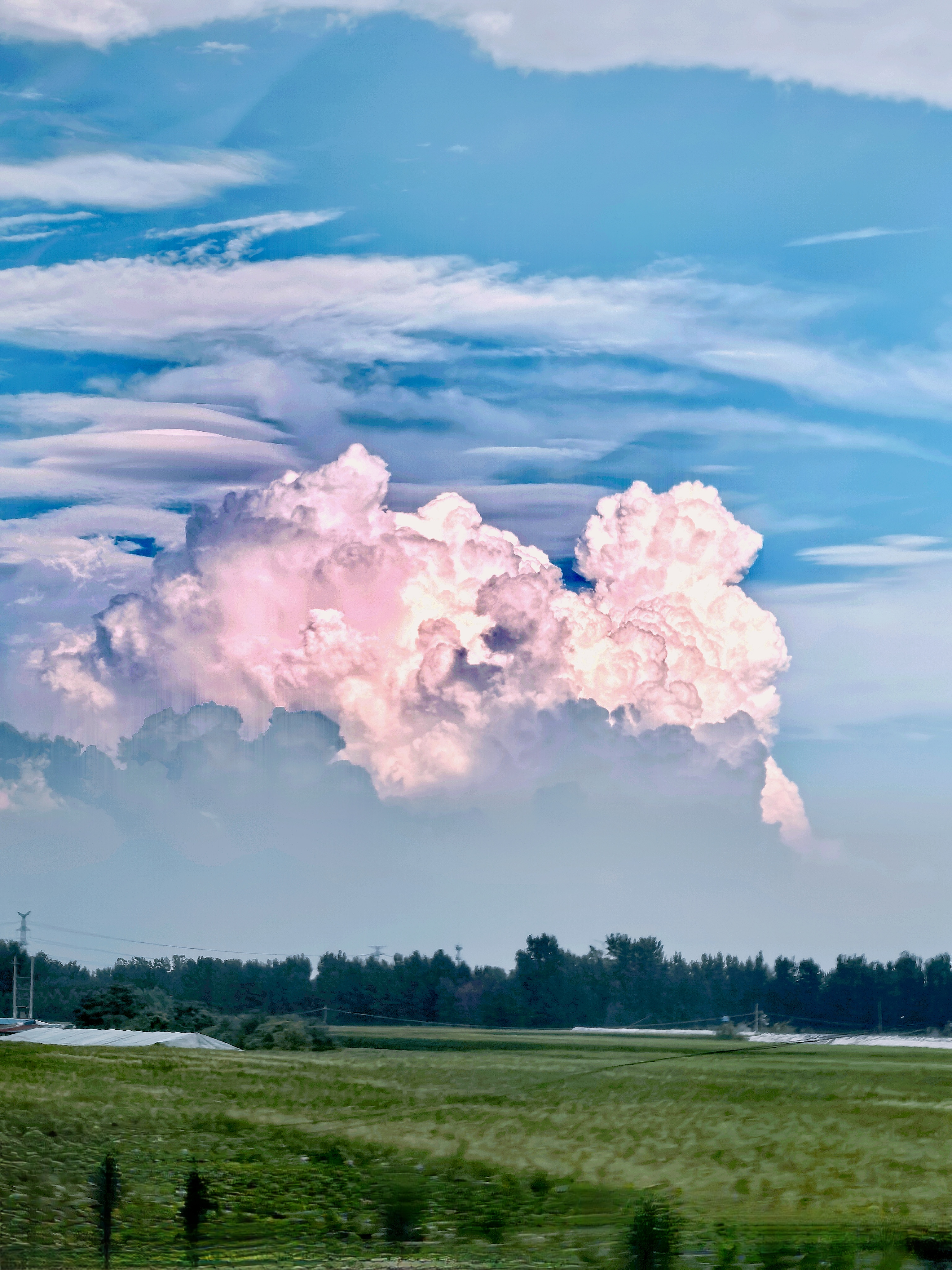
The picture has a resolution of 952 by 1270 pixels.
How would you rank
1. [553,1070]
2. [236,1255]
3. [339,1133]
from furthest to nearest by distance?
[553,1070], [339,1133], [236,1255]

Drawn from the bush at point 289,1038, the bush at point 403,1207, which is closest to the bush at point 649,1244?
the bush at point 403,1207

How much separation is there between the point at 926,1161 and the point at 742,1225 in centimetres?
628

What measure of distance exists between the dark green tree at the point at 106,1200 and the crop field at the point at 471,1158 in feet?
0.57

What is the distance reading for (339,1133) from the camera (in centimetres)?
2420

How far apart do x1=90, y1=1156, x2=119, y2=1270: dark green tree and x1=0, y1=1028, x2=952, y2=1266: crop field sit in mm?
172

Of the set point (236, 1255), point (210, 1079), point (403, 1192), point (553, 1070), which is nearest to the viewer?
point (236, 1255)

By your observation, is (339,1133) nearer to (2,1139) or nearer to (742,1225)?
(2,1139)

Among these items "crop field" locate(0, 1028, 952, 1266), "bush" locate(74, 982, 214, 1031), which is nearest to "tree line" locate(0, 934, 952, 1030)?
"bush" locate(74, 982, 214, 1031)

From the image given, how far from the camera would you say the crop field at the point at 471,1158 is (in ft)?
52.6

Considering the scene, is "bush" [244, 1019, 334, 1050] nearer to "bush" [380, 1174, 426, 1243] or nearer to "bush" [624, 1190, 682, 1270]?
"bush" [380, 1174, 426, 1243]

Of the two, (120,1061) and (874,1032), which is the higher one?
(120,1061)

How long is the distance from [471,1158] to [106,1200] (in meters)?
8.32

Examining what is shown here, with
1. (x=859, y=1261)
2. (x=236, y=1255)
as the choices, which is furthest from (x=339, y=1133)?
(x=859, y=1261)

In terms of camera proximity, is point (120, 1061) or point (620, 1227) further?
point (120, 1061)
